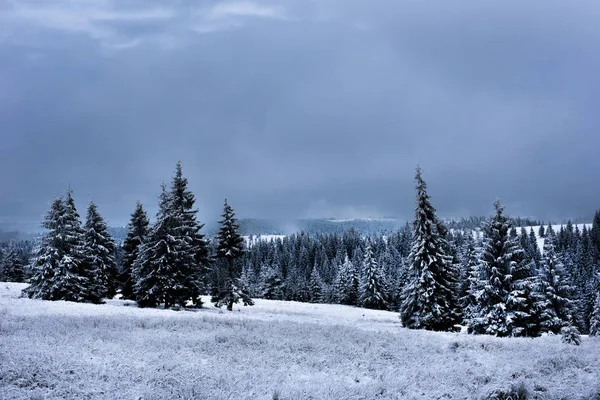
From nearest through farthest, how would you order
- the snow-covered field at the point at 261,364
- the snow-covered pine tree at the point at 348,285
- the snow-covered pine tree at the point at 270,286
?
the snow-covered field at the point at 261,364 → the snow-covered pine tree at the point at 348,285 → the snow-covered pine tree at the point at 270,286

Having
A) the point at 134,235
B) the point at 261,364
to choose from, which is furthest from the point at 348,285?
the point at 261,364

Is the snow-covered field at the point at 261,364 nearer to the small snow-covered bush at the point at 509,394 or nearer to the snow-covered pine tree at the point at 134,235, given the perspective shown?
the small snow-covered bush at the point at 509,394

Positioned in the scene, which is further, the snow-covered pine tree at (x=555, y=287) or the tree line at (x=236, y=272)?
the snow-covered pine tree at (x=555, y=287)

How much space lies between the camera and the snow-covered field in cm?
898

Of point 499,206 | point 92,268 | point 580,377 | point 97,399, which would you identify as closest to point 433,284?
point 499,206

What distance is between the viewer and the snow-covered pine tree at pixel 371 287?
70312 millimetres

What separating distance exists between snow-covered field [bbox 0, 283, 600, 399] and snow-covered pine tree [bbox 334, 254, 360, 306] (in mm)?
64727

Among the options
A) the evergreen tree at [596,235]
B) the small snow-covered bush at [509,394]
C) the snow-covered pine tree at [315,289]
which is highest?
the evergreen tree at [596,235]

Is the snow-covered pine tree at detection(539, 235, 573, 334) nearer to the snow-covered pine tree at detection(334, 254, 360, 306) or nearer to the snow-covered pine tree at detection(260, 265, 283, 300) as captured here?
the snow-covered pine tree at detection(334, 254, 360, 306)

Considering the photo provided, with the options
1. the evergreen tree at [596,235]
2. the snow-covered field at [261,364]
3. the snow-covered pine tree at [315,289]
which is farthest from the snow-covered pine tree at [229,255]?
the evergreen tree at [596,235]

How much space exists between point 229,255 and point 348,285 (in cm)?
4811

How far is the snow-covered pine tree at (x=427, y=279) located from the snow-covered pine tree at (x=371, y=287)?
121ft

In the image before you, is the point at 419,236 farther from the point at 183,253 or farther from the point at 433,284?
the point at 183,253

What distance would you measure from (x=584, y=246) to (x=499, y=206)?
135 m
